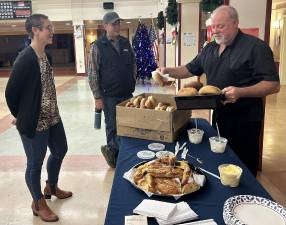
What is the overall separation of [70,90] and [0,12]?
5235 millimetres

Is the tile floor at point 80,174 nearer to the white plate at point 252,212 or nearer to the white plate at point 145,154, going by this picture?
the white plate at point 145,154

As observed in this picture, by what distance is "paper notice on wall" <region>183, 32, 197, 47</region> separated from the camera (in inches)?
259

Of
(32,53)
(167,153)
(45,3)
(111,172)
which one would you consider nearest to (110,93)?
(111,172)

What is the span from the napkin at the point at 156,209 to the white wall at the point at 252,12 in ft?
8.13

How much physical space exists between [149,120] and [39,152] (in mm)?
922

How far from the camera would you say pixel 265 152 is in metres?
3.99

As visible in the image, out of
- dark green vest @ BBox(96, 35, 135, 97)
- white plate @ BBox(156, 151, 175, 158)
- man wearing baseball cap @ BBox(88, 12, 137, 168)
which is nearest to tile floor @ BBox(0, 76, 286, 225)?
man wearing baseball cap @ BBox(88, 12, 137, 168)

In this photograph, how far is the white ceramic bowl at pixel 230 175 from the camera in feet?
4.53

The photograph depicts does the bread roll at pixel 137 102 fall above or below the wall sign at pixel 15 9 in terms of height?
below

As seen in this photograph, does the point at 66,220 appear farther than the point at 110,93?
No

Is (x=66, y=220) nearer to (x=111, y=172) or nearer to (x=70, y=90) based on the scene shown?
(x=111, y=172)

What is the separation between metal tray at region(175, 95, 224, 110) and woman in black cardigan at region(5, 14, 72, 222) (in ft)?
3.41

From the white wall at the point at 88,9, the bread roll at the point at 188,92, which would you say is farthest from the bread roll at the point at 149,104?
the white wall at the point at 88,9

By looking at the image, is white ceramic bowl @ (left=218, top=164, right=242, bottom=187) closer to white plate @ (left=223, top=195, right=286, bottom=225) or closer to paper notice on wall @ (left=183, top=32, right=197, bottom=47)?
white plate @ (left=223, top=195, right=286, bottom=225)
